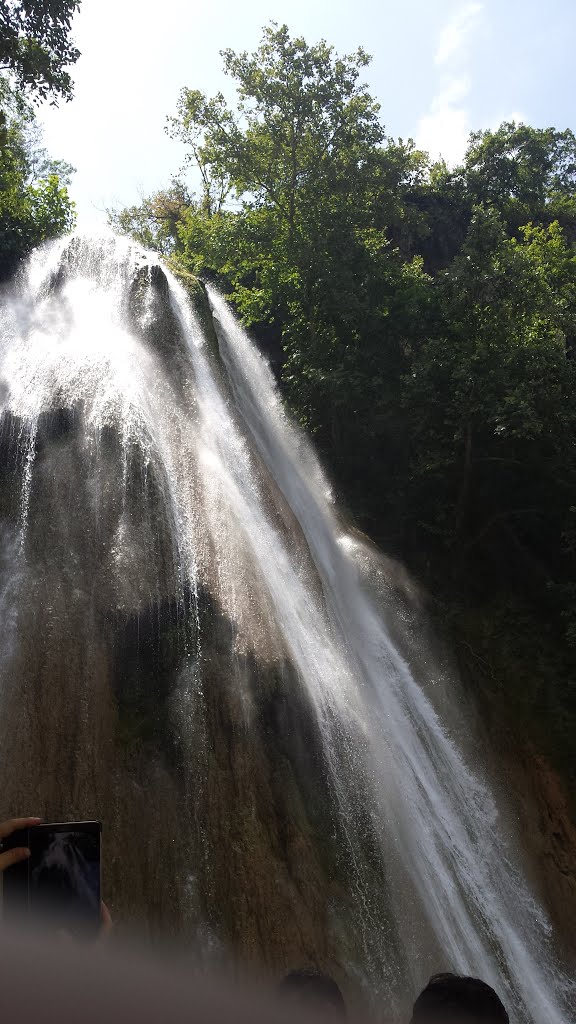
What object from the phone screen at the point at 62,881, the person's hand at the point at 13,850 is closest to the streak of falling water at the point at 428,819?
the phone screen at the point at 62,881

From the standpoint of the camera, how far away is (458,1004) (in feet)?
10.7

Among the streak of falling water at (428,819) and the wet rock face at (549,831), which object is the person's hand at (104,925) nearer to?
the streak of falling water at (428,819)

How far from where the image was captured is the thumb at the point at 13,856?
2709mm

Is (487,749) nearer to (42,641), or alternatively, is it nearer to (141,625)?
(141,625)

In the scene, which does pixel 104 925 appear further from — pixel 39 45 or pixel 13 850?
pixel 39 45

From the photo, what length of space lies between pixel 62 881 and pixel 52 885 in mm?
36

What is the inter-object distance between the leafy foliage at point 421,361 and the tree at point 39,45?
634cm

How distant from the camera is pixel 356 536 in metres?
16.4

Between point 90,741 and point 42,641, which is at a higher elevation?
point 42,641

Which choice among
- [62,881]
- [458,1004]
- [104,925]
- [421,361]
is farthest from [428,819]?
[421,361]

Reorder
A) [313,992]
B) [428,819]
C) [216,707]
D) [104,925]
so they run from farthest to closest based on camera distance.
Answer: [428,819]
[216,707]
[313,992]
[104,925]

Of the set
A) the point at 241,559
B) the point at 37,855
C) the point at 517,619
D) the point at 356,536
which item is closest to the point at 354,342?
the point at 356,536

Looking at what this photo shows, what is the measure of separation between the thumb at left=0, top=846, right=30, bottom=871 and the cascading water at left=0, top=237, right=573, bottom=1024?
20.0 ft

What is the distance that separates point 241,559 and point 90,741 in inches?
134
